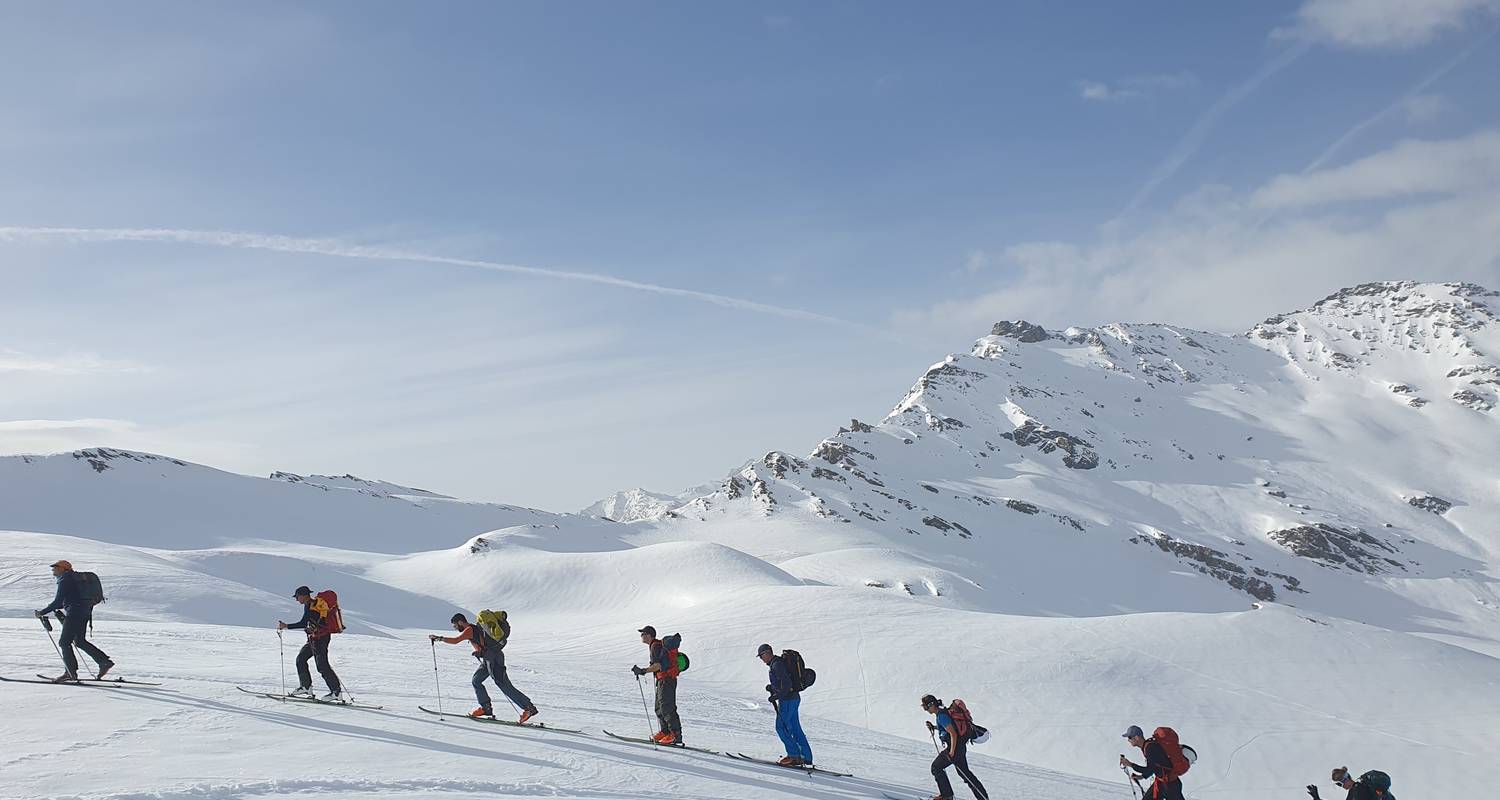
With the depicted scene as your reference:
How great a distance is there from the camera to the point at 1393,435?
168 metres

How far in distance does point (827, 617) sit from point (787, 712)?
22.9 m

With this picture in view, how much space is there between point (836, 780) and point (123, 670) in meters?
13.3

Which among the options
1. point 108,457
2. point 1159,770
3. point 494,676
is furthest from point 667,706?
point 108,457

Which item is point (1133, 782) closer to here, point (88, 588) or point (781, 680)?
point (781, 680)

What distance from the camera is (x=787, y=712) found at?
13.9 m

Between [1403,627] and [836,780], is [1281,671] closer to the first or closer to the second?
[836,780]

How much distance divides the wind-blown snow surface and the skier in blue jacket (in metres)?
0.72

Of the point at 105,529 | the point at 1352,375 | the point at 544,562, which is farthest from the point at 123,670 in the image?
the point at 1352,375

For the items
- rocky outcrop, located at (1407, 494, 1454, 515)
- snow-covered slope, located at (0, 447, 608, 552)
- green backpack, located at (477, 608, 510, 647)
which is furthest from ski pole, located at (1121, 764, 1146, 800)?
rocky outcrop, located at (1407, 494, 1454, 515)

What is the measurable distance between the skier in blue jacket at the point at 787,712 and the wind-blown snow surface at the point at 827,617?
0.72 m

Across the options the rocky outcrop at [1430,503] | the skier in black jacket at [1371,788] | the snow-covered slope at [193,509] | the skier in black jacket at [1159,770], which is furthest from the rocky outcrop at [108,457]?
the rocky outcrop at [1430,503]

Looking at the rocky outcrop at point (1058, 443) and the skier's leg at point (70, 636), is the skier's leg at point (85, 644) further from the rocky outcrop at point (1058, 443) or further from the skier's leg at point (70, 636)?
the rocky outcrop at point (1058, 443)

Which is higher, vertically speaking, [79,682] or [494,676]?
[494,676]

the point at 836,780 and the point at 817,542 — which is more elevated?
the point at 817,542
